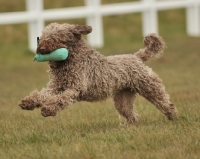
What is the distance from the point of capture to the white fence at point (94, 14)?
1631 centimetres

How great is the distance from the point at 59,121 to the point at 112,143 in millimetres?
1937

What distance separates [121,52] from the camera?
16484 millimetres

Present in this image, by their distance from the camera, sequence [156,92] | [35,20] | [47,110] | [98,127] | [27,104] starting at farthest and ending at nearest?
[35,20] → [156,92] → [98,127] → [27,104] → [47,110]

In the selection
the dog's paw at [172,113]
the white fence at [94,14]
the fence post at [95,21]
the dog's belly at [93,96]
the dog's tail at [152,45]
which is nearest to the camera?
the dog's belly at [93,96]

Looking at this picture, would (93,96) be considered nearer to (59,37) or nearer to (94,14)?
(59,37)

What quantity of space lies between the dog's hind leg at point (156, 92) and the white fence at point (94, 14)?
9.01 m

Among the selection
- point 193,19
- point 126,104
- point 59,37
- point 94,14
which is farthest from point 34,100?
point 193,19

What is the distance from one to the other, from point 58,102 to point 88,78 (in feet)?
2.09

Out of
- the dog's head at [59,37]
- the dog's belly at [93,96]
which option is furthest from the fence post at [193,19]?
the dog's head at [59,37]

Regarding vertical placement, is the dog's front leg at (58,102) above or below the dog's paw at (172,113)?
above

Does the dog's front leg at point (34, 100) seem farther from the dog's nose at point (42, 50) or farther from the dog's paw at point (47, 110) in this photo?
the dog's nose at point (42, 50)

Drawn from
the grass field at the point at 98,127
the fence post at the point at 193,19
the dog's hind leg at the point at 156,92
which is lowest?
the grass field at the point at 98,127

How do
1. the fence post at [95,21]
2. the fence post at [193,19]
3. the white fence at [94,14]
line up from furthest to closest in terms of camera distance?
the fence post at [193,19], the fence post at [95,21], the white fence at [94,14]

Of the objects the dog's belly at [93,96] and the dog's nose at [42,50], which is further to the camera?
the dog's belly at [93,96]
